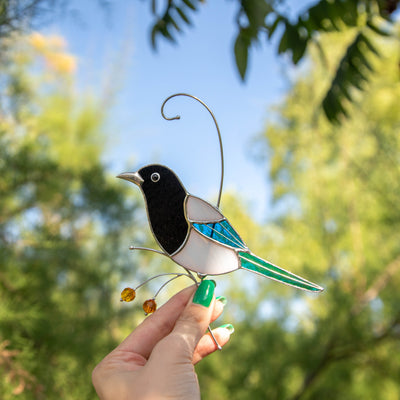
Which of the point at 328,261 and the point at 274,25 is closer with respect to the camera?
the point at 274,25

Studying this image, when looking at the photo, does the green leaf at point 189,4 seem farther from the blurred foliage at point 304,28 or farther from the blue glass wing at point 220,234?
the blue glass wing at point 220,234

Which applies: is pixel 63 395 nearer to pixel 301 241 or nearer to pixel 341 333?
pixel 341 333

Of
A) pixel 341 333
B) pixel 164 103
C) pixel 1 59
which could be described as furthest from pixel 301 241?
pixel 164 103

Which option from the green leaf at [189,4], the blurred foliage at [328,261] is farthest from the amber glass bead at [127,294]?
the blurred foliage at [328,261]

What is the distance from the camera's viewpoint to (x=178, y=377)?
530mm

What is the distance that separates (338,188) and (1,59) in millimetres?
2573

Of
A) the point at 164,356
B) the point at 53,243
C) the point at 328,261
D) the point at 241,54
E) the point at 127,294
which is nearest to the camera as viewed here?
the point at 164,356

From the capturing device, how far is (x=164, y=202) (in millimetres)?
675

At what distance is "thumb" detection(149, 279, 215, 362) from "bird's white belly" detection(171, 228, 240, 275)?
0.11ft

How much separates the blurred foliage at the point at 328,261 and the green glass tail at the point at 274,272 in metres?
1.82

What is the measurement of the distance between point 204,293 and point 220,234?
104 mm

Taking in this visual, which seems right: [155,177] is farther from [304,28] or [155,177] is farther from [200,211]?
[304,28]

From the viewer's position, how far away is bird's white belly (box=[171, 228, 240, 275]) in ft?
2.14

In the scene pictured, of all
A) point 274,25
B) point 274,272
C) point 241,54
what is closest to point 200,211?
point 274,272
